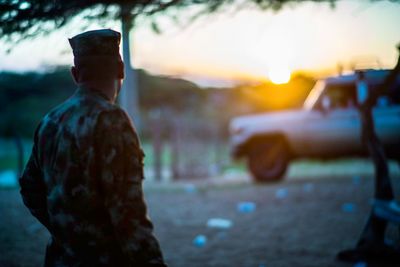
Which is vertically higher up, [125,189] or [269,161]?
[125,189]

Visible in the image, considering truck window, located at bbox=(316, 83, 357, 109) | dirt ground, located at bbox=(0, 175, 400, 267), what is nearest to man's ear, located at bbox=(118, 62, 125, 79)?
dirt ground, located at bbox=(0, 175, 400, 267)

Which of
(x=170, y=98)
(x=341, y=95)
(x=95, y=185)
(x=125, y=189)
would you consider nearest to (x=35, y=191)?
(x=95, y=185)

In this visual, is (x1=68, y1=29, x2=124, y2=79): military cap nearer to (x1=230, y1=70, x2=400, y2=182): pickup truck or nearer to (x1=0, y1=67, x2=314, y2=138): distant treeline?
(x1=0, y1=67, x2=314, y2=138): distant treeline

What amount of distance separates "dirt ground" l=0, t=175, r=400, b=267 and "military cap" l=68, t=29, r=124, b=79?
3671mm

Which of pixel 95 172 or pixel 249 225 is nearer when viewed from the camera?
pixel 95 172

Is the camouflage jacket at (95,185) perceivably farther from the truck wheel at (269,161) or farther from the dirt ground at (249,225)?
the truck wheel at (269,161)

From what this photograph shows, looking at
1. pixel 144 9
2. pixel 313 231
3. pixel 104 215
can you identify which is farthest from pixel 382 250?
pixel 104 215

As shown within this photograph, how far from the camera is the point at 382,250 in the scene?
17.5 ft

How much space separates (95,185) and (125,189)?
0.14 meters

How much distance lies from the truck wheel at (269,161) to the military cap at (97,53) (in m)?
9.97

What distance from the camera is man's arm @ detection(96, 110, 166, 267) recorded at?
2.08 meters

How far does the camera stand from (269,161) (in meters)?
12.1

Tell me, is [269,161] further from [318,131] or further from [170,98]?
[170,98]

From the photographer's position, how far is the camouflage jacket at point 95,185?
2092 mm
